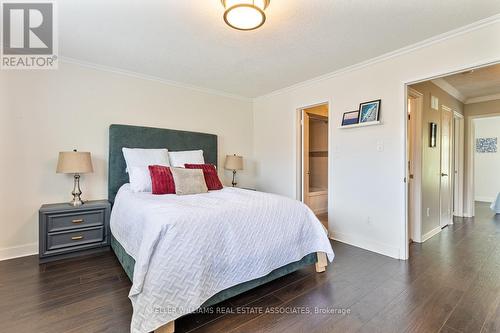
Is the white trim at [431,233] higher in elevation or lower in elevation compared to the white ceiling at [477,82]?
lower

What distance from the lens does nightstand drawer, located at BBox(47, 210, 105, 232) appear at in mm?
2633

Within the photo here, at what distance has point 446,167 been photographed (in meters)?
4.21

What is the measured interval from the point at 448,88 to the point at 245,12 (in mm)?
4038

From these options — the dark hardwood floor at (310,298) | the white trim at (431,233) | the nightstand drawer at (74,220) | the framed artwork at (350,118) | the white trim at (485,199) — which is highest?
the framed artwork at (350,118)

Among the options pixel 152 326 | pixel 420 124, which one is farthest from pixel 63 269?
pixel 420 124

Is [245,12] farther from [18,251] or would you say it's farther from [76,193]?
[18,251]

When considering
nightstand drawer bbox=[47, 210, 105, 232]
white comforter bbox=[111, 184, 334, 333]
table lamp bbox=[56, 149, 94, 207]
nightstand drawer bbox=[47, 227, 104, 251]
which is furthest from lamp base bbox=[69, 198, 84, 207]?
white comforter bbox=[111, 184, 334, 333]

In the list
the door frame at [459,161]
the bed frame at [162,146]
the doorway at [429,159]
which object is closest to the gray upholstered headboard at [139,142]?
the bed frame at [162,146]

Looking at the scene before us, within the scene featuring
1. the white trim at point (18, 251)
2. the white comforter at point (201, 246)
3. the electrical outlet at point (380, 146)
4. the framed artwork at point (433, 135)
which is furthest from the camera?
the framed artwork at point (433, 135)

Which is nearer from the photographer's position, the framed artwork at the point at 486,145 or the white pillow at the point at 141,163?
the white pillow at the point at 141,163

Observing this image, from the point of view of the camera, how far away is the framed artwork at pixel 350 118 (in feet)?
10.5

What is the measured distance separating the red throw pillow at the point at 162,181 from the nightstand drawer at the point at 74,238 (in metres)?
0.89

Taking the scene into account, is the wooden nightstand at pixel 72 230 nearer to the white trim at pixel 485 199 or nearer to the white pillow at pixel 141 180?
the white pillow at pixel 141 180

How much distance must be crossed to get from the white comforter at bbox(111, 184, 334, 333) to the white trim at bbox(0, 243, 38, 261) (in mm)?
1339
